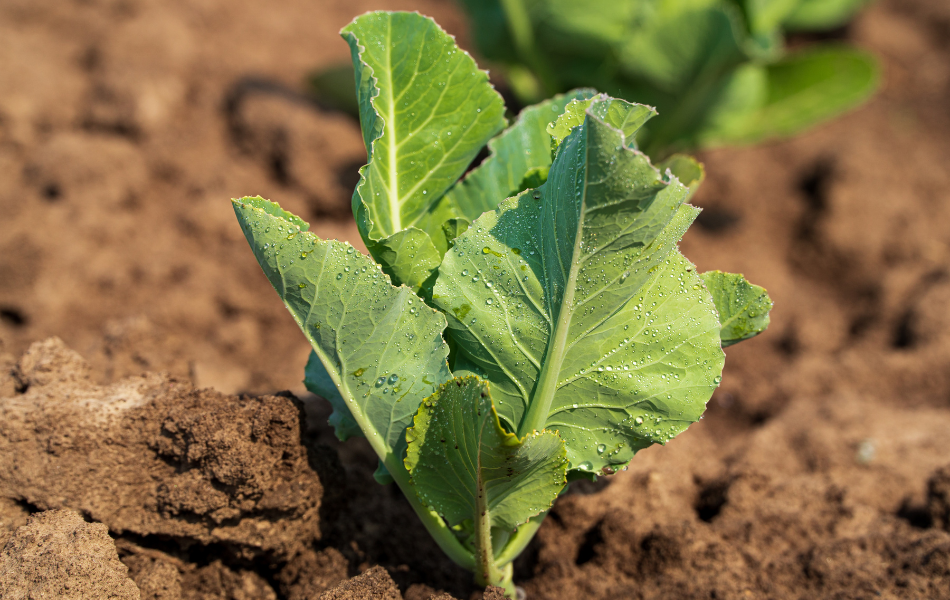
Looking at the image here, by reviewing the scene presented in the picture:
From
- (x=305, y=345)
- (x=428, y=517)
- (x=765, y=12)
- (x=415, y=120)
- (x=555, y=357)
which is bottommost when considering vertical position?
(x=305, y=345)

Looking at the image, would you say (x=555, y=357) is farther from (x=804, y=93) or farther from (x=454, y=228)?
(x=804, y=93)

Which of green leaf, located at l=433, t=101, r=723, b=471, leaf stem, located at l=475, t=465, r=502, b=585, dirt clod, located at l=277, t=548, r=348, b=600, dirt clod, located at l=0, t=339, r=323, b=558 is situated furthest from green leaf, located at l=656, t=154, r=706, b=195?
dirt clod, located at l=277, t=548, r=348, b=600

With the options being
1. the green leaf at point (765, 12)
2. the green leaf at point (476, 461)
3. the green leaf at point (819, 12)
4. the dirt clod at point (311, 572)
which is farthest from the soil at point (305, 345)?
the green leaf at point (765, 12)

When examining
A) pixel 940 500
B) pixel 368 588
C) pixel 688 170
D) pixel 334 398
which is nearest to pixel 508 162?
pixel 688 170

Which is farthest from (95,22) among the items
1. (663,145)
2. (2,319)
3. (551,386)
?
(551,386)

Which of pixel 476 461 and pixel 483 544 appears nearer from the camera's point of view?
pixel 476 461

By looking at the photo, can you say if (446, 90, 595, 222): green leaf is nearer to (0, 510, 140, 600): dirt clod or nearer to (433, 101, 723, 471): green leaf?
(433, 101, 723, 471): green leaf
